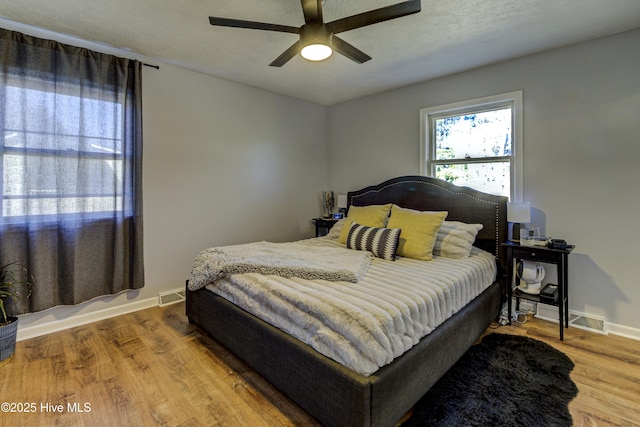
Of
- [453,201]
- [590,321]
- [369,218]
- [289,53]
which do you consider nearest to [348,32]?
[289,53]

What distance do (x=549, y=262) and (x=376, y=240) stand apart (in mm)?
1481

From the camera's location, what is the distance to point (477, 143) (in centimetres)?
347

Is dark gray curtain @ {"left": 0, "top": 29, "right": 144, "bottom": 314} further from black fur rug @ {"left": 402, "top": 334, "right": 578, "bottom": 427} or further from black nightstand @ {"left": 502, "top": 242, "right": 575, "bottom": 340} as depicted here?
black nightstand @ {"left": 502, "top": 242, "right": 575, "bottom": 340}

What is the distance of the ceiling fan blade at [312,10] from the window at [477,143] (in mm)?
2274

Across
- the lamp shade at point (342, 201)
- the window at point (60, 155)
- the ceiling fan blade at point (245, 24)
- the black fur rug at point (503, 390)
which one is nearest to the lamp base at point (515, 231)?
the black fur rug at point (503, 390)

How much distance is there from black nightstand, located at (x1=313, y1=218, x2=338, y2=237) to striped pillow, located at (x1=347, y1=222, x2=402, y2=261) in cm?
119

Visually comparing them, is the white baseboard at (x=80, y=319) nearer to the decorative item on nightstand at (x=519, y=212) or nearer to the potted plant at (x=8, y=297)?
the potted plant at (x=8, y=297)

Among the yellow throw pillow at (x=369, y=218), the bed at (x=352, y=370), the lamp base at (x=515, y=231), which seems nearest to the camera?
the bed at (x=352, y=370)

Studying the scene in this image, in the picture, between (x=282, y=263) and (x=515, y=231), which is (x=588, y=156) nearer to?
(x=515, y=231)

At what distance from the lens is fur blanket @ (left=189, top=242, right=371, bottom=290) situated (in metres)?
2.16

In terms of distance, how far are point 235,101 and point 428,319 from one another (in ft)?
11.1

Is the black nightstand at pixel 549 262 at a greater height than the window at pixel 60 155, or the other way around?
the window at pixel 60 155

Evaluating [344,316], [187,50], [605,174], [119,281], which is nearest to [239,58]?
[187,50]

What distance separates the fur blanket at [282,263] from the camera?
7.08 feet
